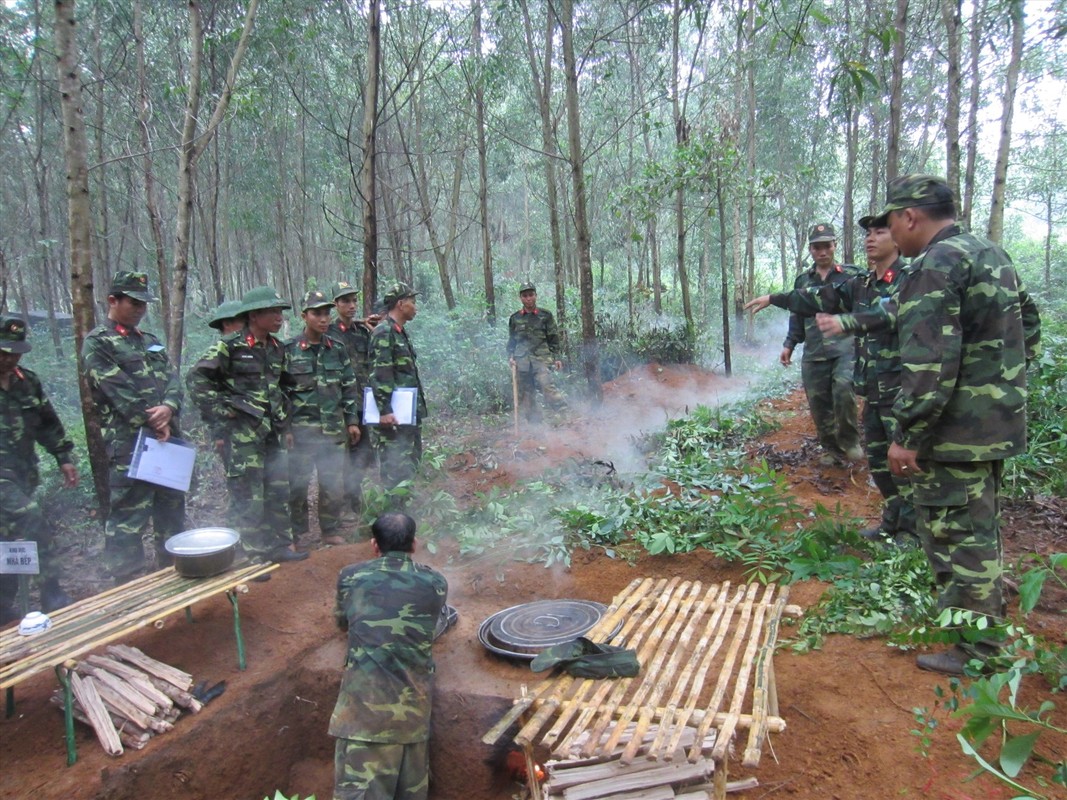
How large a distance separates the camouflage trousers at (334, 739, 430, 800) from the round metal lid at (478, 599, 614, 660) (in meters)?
0.77

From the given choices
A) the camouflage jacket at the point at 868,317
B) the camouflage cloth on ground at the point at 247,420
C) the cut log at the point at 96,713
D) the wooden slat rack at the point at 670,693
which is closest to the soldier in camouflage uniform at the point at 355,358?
the camouflage cloth on ground at the point at 247,420

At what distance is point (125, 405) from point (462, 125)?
15319 mm

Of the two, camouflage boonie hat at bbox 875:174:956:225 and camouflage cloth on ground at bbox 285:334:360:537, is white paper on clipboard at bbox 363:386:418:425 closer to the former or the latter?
camouflage cloth on ground at bbox 285:334:360:537

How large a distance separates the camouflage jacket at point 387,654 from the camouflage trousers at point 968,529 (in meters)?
2.42

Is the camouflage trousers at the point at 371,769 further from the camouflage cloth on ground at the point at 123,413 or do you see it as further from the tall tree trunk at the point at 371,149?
the tall tree trunk at the point at 371,149

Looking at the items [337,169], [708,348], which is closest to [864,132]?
[708,348]

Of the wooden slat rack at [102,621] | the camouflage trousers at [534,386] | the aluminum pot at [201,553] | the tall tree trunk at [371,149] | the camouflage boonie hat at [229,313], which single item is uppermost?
the tall tree trunk at [371,149]

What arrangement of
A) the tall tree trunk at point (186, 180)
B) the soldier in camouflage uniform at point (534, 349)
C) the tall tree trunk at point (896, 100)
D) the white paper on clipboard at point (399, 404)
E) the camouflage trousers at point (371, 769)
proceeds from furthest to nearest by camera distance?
the soldier in camouflage uniform at point (534, 349), the tall tree trunk at point (896, 100), the tall tree trunk at point (186, 180), the white paper on clipboard at point (399, 404), the camouflage trousers at point (371, 769)

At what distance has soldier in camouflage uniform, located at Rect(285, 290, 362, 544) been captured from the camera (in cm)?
554

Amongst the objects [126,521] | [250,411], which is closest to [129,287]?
[250,411]

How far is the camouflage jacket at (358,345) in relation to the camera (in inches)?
257

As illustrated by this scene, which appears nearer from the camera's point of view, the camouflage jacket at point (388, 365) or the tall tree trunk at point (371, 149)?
the camouflage jacket at point (388, 365)

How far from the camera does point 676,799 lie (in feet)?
8.02

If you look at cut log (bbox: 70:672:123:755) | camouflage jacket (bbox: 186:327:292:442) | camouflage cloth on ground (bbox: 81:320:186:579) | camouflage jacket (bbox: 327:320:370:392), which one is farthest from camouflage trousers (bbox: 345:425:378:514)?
cut log (bbox: 70:672:123:755)
